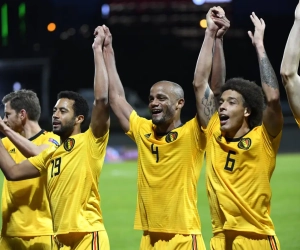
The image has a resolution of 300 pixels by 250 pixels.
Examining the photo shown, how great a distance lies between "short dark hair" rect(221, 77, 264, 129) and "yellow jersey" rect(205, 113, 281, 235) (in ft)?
0.66

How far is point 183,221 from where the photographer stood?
20.0ft

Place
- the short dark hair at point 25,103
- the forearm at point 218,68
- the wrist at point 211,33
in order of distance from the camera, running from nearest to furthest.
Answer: the wrist at point 211,33 < the forearm at point 218,68 < the short dark hair at point 25,103

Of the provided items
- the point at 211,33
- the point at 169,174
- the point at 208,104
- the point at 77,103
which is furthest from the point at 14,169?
the point at 211,33

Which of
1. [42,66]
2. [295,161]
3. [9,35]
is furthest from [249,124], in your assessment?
[42,66]

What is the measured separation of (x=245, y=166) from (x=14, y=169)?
7.53 feet

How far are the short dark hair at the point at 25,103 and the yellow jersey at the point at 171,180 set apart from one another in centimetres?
191

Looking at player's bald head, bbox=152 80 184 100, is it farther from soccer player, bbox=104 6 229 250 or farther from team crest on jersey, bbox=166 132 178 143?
team crest on jersey, bbox=166 132 178 143

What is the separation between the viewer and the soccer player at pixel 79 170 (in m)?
6.34

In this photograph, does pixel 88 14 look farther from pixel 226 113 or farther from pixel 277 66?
pixel 226 113

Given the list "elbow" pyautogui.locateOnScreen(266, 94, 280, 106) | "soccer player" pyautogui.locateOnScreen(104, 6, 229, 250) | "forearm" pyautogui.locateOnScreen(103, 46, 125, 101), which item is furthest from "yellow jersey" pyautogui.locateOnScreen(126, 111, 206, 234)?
"elbow" pyautogui.locateOnScreen(266, 94, 280, 106)

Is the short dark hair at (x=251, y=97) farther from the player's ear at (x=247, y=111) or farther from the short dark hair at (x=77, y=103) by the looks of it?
the short dark hair at (x=77, y=103)

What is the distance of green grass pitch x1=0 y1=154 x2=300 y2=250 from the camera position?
12.5m

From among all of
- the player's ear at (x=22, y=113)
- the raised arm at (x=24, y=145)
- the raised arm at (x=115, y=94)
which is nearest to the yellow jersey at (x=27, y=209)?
the raised arm at (x=24, y=145)

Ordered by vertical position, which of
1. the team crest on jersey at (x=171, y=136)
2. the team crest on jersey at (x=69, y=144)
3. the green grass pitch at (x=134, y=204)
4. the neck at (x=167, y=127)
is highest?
the neck at (x=167, y=127)
